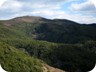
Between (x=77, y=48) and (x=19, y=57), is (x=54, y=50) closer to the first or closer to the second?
(x=77, y=48)

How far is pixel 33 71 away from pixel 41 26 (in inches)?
4050

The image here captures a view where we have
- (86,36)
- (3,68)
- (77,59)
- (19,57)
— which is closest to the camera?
(3,68)

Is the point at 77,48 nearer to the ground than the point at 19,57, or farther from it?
nearer to the ground

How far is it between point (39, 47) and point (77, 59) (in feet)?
49.1

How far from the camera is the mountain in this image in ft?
77.2

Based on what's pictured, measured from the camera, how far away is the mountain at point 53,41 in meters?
23.5

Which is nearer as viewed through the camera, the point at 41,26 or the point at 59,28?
the point at 59,28

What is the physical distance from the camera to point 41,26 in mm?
108688

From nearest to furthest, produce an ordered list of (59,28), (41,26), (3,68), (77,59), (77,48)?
(3,68) < (77,59) < (77,48) < (59,28) < (41,26)

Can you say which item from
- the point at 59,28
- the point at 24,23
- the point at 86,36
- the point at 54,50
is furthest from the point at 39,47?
the point at 24,23

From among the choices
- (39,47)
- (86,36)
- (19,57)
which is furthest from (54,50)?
(19,57)

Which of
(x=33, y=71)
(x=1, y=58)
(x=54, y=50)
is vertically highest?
(x=1, y=58)

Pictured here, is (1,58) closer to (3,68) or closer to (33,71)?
(3,68)

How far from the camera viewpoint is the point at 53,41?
68.1m
